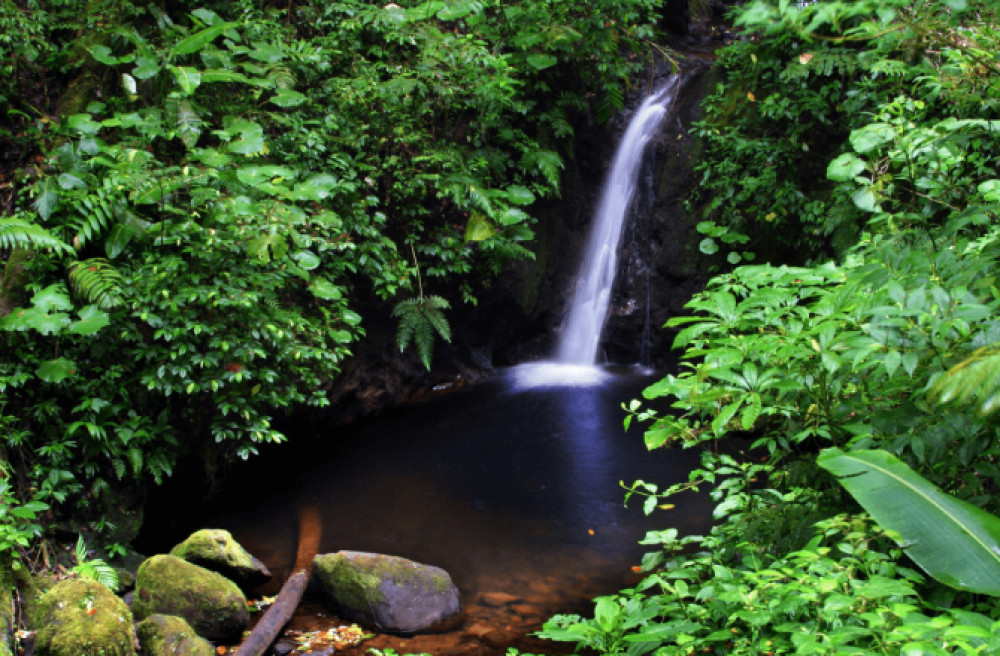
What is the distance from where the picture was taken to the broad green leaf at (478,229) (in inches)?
253

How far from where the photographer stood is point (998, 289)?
175 cm

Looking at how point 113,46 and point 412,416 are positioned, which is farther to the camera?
Result: point 412,416

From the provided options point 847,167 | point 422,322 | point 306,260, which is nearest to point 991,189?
point 847,167

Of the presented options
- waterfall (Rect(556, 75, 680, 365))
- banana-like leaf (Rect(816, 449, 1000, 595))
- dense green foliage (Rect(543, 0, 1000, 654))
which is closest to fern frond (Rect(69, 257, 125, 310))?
dense green foliage (Rect(543, 0, 1000, 654))

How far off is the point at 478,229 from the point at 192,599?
168 inches

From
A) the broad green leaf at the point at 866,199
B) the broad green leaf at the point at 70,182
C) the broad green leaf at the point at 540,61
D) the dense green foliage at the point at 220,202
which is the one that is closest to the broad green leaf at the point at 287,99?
the dense green foliage at the point at 220,202

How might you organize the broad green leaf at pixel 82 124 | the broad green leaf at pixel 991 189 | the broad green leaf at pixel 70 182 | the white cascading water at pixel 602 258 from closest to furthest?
1. the broad green leaf at pixel 991 189
2. the broad green leaf at pixel 70 182
3. the broad green leaf at pixel 82 124
4. the white cascading water at pixel 602 258

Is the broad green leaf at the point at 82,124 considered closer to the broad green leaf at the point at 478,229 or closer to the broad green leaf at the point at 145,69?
the broad green leaf at the point at 145,69

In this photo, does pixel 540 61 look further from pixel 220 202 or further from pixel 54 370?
pixel 54 370

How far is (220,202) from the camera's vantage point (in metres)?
4.14

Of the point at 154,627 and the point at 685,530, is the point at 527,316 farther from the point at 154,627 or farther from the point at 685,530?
the point at 154,627

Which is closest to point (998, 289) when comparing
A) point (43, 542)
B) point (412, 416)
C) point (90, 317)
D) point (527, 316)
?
point (90, 317)

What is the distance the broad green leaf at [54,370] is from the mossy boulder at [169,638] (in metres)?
1.49

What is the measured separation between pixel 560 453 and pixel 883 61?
4532 millimetres
